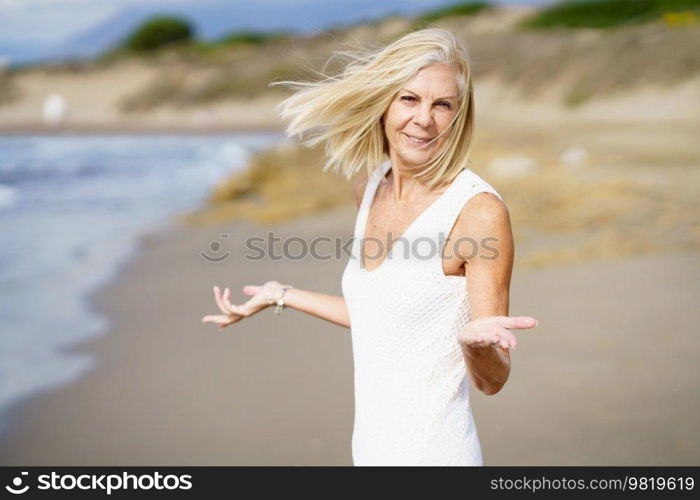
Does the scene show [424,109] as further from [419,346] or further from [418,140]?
[419,346]

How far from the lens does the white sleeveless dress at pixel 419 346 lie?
95.8 inches

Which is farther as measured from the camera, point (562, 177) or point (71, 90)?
point (71, 90)

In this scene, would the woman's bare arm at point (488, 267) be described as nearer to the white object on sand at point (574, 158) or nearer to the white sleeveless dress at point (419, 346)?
the white sleeveless dress at point (419, 346)

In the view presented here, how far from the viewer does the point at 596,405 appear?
5547mm

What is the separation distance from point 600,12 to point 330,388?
149ft

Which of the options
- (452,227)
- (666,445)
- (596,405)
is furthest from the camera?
(596,405)

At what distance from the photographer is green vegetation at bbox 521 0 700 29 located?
41.0 m

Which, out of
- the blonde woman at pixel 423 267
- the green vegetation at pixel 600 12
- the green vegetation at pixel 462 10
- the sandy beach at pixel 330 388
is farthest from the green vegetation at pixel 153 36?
the blonde woman at pixel 423 267

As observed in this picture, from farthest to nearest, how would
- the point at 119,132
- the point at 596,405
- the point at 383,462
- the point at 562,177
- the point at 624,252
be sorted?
the point at 119,132 → the point at 562,177 → the point at 624,252 → the point at 596,405 → the point at 383,462

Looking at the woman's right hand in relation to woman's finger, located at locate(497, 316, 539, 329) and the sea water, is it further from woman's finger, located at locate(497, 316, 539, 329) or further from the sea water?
the sea water

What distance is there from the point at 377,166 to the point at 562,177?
1190cm

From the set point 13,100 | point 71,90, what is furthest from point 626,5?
point 13,100

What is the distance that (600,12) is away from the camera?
4750 cm
